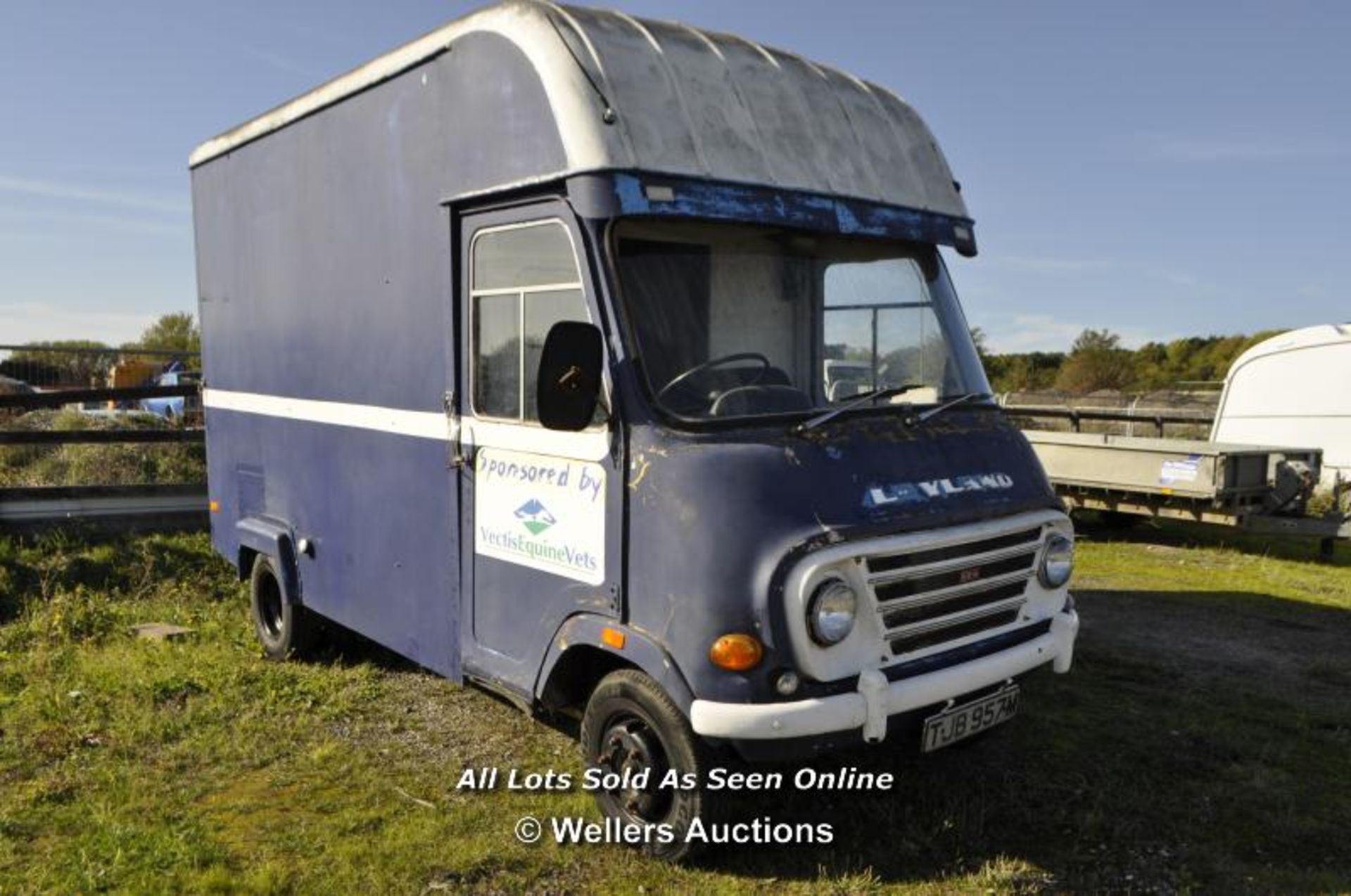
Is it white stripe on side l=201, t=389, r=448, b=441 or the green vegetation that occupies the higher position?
white stripe on side l=201, t=389, r=448, b=441

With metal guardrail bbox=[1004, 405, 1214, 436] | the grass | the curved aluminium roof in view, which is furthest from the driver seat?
metal guardrail bbox=[1004, 405, 1214, 436]

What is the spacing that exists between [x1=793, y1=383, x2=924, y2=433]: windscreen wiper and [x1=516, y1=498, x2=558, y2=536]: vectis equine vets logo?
1.08m

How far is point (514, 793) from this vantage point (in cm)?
457

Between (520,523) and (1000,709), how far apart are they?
211 centimetres

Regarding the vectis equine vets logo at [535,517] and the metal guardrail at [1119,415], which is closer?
the vectis equine vets logo at [535,517]

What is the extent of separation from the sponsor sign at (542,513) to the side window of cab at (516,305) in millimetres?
232

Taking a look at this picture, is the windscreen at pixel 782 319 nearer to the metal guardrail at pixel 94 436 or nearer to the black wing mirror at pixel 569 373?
the black wing mirror at pixel 569 373

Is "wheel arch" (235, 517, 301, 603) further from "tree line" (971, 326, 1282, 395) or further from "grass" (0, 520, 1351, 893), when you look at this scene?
"tree line" (971, 326, 1282, 395)

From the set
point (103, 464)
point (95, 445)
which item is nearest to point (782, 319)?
point (103, 464)

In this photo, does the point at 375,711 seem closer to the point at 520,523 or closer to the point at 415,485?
the point at 415,485

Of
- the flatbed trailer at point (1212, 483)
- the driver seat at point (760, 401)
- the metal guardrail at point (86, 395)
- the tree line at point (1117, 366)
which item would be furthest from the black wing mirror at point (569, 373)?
the tree line at point (1117, 366)

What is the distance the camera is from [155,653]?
650 centimetres

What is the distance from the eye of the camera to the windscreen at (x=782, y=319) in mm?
3789

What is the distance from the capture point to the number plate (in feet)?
12.3
